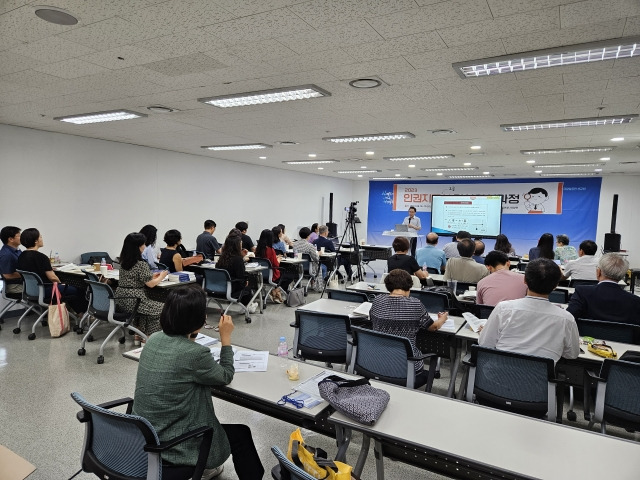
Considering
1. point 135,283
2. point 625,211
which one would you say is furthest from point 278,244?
→ point 625,211

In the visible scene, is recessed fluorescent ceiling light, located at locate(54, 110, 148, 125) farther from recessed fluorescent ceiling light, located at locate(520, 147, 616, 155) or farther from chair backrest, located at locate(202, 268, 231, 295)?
recessed fluorescent ceiling light, located at locate(520, 147, 616, 155)

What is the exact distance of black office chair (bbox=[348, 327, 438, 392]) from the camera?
2.83 m

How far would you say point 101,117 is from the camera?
18.3 ft

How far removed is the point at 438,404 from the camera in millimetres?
2084

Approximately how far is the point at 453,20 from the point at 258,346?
4.26 metres

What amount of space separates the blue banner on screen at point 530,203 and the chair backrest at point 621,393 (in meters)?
11.2

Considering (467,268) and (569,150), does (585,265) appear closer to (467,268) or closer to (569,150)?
(467,268)

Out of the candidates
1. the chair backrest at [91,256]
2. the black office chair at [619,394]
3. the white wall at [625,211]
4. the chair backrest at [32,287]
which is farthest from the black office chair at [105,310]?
the white wall at [625,211]

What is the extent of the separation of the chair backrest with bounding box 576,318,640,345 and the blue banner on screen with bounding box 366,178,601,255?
10268 mm

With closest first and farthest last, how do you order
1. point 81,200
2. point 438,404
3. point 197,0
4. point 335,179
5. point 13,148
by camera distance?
point 438,404 → point 197,0 → point 13,148 → point 81,200 → point 335,179

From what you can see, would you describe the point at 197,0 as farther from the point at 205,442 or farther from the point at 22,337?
the point at 22,337

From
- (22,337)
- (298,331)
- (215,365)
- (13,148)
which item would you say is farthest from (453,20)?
(13,148)

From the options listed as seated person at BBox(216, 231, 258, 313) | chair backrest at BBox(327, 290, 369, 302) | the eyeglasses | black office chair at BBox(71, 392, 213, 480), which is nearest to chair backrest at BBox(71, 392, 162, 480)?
black office chair at BBox(71, 392, 213, 480)

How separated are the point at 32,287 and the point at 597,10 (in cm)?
655
